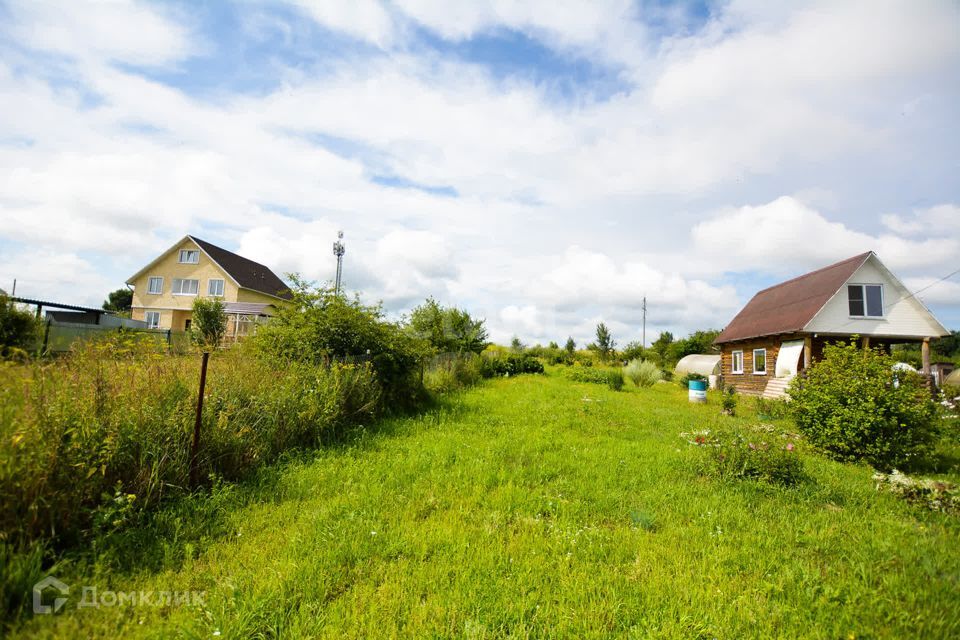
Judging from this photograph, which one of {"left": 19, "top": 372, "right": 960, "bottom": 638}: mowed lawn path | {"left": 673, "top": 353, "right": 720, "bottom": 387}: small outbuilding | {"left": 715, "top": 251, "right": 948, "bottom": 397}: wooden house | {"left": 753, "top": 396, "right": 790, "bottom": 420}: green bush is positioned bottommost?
{"left": 19, "top": 372, "right": 960, "bottom": 638}: mowed lawn path

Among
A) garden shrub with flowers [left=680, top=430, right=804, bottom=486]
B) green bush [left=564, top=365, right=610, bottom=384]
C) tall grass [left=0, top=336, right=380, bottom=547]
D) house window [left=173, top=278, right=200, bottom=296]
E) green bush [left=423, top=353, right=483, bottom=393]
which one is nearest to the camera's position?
tall grass [left=0, top=336, right=380, bottom=547]

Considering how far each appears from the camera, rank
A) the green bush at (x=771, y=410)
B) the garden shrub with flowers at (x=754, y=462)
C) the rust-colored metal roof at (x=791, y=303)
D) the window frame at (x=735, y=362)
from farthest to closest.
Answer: the window frame at (x=735, y=362) < the rust-colored metal roof at (x=791, y=303) < the green bush at (x=771, y=410) < the garden shrub with flowers at (x=754, y=462)

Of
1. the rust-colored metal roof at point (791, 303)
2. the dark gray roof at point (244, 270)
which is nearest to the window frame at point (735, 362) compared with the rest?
the rust-colored metal roof at point (791, 303)

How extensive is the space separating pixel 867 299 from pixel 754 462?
17924 mm

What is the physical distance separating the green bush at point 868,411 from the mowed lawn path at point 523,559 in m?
2.34

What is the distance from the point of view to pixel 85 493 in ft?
10.4

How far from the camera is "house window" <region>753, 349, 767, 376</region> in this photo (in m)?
19.6

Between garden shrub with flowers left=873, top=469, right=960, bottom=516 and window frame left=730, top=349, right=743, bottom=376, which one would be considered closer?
garden shrub with flowers left=873, top=469, right=960, bottom=516

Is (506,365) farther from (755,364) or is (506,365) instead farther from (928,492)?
(928,492)

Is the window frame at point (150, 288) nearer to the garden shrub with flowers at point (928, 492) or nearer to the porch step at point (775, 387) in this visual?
the porch step at point (775, 387)

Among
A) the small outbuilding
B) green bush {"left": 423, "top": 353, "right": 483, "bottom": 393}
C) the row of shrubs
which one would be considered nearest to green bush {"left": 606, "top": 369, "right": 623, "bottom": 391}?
the row of shrubs

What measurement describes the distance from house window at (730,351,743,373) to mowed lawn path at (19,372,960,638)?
62.4 feet

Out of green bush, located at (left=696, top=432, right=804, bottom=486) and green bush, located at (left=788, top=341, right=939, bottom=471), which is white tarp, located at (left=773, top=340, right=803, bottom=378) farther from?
green bush, located at (left=696, top=432, right=804, bottom=486)

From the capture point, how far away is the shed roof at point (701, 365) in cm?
2600
